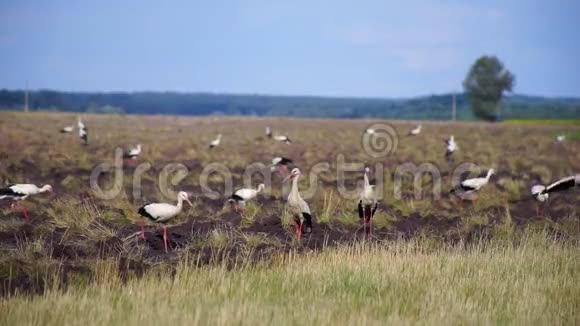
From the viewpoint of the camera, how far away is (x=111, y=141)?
36.1 meters

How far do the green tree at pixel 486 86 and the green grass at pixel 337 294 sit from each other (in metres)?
108

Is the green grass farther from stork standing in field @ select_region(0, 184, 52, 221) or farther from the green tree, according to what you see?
the green tree

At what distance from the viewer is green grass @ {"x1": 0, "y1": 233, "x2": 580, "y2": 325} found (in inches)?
273

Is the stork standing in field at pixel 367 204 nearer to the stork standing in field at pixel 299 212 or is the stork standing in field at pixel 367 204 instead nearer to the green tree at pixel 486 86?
the stork standing in field at pixel 299 212

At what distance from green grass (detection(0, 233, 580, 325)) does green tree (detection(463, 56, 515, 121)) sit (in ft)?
353

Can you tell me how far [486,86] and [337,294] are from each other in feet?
366

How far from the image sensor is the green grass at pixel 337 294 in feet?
22.7

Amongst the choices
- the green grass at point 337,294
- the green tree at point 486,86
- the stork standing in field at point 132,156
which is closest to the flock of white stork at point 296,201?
the green grass at point 337,294

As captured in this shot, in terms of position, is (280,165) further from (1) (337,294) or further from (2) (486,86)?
(2) (486,86)

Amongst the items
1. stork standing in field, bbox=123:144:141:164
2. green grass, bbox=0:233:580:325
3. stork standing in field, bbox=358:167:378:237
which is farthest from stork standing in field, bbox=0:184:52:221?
stork standing in field, bbox=123:144:141:164

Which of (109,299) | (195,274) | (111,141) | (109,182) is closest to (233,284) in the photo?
(195,274)

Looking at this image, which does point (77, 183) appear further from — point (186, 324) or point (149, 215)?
point (186, 324)

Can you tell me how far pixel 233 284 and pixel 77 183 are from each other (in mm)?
12824

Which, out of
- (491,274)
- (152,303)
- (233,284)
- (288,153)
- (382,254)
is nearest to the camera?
(152,303)
